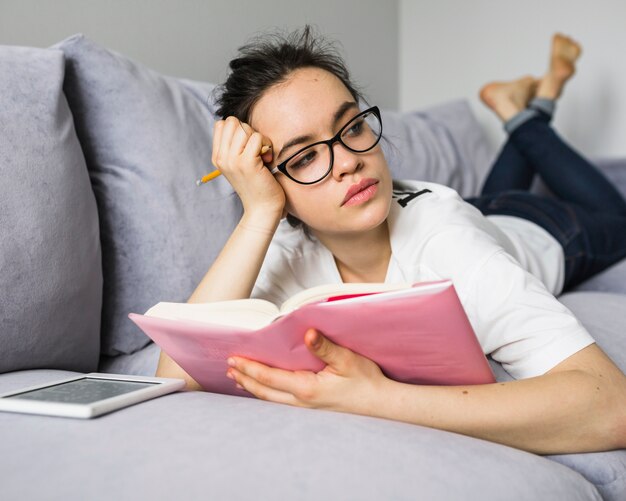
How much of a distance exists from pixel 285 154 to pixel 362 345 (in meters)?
0.43

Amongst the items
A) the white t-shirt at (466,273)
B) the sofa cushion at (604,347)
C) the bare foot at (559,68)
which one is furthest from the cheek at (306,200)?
the bare foot at (559,68)

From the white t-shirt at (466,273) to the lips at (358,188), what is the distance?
0.13 metres

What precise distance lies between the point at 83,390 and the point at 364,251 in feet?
1.83

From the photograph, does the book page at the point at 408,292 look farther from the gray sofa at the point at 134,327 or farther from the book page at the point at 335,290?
the gray sofa at the point at 134,327

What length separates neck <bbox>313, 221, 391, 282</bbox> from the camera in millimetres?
1192

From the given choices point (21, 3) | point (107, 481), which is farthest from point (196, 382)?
point (21, 3)

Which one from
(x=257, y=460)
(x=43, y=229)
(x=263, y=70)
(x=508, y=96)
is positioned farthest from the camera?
(x=508, y=96)

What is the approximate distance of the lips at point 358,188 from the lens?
106 centimetres

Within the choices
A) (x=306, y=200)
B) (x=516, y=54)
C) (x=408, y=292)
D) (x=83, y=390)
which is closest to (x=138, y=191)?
(x=306, y=200)

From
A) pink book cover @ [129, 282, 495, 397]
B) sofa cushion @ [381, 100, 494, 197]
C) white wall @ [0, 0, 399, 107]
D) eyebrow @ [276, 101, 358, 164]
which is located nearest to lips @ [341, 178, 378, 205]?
eyebrow @ [276, 101, 358, 164]

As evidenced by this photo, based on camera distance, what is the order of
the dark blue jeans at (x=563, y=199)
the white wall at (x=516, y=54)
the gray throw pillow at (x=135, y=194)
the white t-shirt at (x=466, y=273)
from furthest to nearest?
the white wall at (x=516, y=54) → the dark blue jeans at (x=563, y=199) → the gray throw pillow at (x=135, y=194) → the white t-shirt at (x=466, y=273)

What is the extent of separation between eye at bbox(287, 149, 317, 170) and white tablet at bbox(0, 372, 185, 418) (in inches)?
15.4

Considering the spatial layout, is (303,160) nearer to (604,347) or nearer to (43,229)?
(43,229)

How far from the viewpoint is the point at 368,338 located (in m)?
0.75
